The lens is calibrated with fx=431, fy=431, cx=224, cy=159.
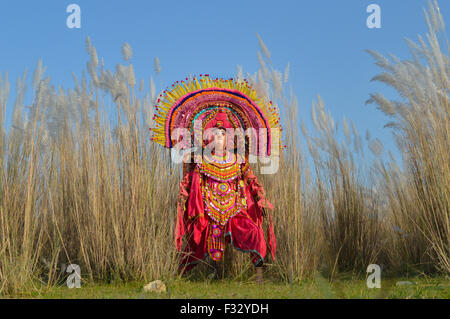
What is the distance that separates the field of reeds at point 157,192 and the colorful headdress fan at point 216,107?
19cm

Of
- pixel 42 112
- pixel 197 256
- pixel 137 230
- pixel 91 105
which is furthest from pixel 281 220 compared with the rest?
pixel 42 112

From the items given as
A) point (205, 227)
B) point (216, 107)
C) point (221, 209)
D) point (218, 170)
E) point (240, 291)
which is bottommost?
point (240, 291)

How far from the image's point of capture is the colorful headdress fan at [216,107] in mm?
4410

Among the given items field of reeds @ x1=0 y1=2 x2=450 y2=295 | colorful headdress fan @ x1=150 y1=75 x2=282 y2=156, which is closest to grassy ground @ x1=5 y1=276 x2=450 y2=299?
field of reeds @ x1=0 y1=2 x2=450 y2=295

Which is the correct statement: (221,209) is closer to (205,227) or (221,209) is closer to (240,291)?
(205,227)

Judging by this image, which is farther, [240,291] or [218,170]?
[218,170]

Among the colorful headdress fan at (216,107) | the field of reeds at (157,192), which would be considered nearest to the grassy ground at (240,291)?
the field of reeds at (157,192)

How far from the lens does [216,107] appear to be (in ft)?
14.9

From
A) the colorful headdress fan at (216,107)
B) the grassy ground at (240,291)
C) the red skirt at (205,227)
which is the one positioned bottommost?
the grassy ground at (240,291)

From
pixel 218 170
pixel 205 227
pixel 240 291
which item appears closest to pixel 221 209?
pixel 205 227

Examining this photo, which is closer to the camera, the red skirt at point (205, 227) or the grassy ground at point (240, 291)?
the grassy ground at point (240, 291)

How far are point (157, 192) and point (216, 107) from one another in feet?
3.81

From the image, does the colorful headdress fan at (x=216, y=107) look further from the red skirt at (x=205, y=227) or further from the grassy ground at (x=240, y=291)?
the grassy ground at (x=240, y=291)

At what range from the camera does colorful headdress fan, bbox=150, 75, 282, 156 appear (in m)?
4.41
